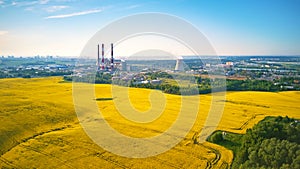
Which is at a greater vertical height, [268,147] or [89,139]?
[268,147]

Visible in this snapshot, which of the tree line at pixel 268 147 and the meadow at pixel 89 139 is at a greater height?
the tree line at pixel 268 147

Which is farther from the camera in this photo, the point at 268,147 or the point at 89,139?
the point at 89,139

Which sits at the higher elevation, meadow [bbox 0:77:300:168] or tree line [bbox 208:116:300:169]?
tree line [bbox 208:116:300:169]

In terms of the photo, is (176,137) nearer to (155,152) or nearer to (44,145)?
(155,152)

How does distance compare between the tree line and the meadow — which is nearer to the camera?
the tree line

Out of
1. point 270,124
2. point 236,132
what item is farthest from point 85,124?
point 270,124

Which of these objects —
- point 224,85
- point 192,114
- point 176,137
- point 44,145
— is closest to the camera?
point 44,145

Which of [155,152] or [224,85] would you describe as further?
[224,85]

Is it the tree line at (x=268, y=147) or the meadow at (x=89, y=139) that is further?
the meadow at (x=89, y=139)
